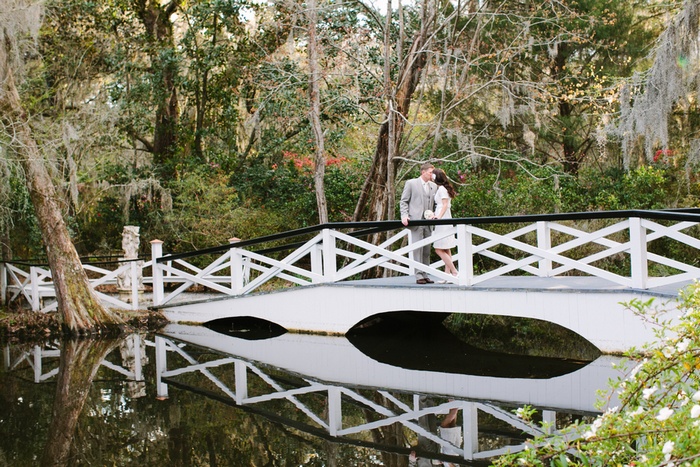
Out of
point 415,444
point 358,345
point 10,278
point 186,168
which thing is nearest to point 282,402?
point 415,444

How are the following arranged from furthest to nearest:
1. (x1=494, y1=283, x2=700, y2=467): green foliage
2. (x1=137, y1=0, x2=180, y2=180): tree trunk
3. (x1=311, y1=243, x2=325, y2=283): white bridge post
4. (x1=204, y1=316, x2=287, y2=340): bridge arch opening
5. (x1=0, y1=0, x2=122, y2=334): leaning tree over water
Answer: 1. (x1=137, y1=0, x2=180, y2=180): tree trunk
2. (x1=204, y1=316, x2=287, y2=340): bridge arch opening
3. (x1=0, y1=0, x2=122, y2=334): leaning tree over water
4. (x1=311, y1=243, x2=325, y2=283): white bridge post
5. (x1=494, y1=283, x2=700, y2=467): green foliage

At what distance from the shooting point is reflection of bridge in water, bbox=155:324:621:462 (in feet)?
19.0

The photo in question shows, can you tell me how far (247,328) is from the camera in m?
12.5

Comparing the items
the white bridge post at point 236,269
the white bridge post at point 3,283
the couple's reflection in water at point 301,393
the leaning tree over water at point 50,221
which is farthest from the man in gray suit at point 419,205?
the white bridge post at point 3,283

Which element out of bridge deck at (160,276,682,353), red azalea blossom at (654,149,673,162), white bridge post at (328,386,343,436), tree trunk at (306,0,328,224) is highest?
tree trunk at (306,0,328,224)

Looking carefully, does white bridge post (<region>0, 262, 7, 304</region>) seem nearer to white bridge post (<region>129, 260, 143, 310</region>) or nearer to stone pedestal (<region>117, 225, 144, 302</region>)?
stone pedestal (<region>117, 225, 144, 302</region>)

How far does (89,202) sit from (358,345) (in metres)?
9.75

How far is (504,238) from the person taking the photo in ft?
29.3

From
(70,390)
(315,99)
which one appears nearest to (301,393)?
(70,390)

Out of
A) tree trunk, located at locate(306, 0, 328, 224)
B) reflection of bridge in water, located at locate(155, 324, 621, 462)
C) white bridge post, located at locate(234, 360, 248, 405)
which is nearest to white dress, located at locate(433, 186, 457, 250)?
reflection of bridge in water, located at locate(155, 324, 621, 462)

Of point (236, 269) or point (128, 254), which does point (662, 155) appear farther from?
point (128, 254)

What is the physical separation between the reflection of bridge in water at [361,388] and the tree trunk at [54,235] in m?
2.33

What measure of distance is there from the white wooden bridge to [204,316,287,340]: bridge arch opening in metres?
0.35

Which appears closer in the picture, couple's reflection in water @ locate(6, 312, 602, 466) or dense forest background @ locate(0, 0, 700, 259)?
couple's reflection in water @ locate(6, 312, 602, 466)
